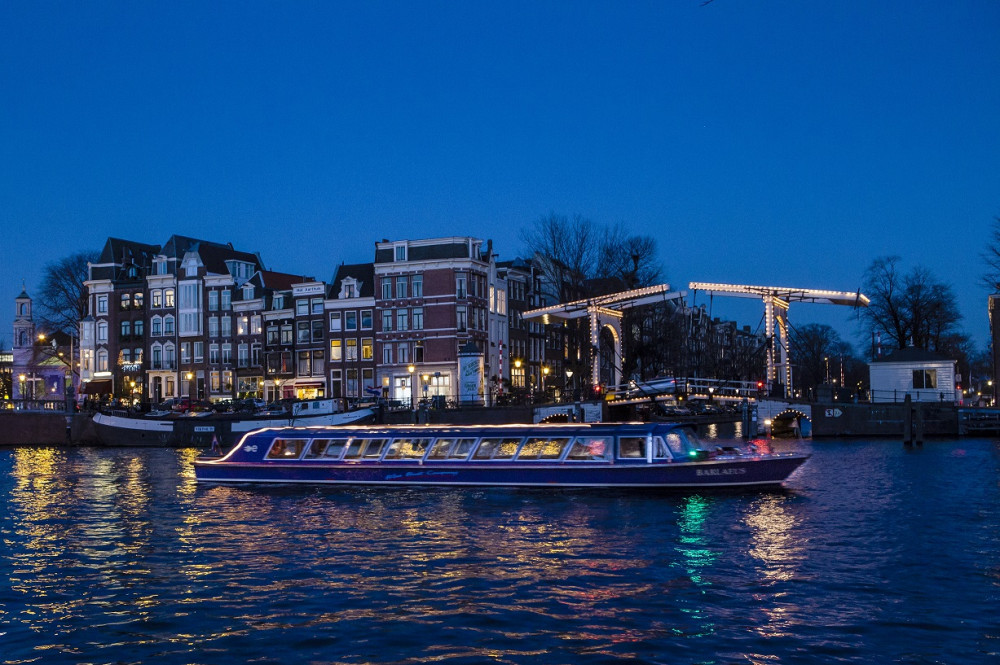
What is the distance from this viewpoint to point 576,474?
1203 inches

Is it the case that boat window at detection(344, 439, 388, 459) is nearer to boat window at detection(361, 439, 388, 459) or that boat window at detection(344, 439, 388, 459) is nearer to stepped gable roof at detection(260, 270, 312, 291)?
boat window at detection(361, 439, 388, 459)

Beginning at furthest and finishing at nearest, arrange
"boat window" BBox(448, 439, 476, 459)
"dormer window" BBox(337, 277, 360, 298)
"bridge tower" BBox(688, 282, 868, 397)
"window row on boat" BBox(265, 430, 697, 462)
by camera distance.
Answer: "dormer window" BBox(337, 277, 360, 298) → "bridge tower" BBox(688, 282, 868, 397) → "boat window" BBox(448, 439, 476, 459) → "window row on boat" BBox(265, 430, 697, 462)

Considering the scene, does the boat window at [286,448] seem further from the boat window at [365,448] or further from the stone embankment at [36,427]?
the stone embankment at [36,427]

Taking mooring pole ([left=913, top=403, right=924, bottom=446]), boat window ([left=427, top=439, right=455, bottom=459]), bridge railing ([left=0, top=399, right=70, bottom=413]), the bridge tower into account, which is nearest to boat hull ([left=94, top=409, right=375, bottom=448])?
bridge railing ([left=0, top=399, right=70, bottom=413])

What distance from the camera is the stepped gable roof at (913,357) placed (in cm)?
6506

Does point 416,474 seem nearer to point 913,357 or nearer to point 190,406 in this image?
point 190,406

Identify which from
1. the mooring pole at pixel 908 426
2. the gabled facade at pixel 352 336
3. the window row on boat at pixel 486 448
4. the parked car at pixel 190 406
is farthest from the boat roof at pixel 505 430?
the gabled facade at pixel 352 336

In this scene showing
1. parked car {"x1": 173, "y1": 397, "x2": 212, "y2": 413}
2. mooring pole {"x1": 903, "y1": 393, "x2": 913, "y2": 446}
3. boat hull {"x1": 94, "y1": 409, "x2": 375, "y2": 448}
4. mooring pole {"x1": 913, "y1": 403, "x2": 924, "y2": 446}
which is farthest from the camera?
parked car {"x1": 173, "y1": 397, "x2": 212, "y2": 413}

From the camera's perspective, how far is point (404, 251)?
75.2m

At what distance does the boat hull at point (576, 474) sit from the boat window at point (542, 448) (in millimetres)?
551

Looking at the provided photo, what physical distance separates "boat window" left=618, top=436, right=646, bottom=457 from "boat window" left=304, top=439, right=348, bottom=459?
33.0 feet

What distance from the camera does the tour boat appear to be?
60.6 meters

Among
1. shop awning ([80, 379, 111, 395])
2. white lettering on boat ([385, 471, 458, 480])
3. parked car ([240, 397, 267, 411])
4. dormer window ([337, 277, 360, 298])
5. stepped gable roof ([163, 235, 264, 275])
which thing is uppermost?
stepped gable roof ([163, 235, 264, 275])

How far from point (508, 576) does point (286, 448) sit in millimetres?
18304
